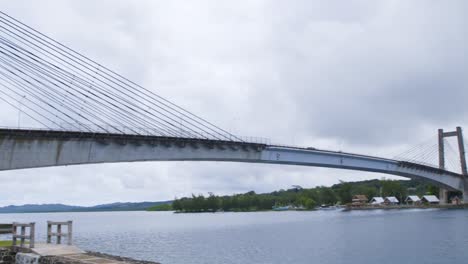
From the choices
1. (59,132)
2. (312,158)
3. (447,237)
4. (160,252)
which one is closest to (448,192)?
(312,158)

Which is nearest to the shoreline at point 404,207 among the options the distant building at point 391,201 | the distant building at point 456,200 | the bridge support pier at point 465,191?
the bridge support pier at point 465,191

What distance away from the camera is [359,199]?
188000 mm

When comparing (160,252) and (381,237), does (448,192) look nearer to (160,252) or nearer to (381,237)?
(381,237)

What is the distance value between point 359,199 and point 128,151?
153 m

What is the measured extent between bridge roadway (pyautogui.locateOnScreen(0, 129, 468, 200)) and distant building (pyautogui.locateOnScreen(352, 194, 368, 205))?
112m

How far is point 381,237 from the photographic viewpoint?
5481 cm

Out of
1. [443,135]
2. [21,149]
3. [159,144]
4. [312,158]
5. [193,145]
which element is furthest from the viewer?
[443,135]

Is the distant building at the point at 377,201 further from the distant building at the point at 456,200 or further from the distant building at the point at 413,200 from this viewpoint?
the distant building at the point at 456,200

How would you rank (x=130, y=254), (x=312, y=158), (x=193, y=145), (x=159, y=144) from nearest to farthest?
1. (x=130, y=254)
2. (x=159, y=144)
3. (x=193, y=145)
4. (x=312, y=158)

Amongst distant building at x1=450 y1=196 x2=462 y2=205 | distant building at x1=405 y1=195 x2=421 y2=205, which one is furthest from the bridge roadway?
distant building at x1=405 y1=195 x2=421 y2=205

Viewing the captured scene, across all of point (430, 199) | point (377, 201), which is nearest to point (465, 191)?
point (430, 199)

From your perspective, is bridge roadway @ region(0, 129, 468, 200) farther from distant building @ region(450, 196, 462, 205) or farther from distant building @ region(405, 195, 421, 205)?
distant building @ region(405, 195, 421, 205)

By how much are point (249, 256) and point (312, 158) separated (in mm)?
30586

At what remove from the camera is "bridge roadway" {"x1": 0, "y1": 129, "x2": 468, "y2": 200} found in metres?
40.6
